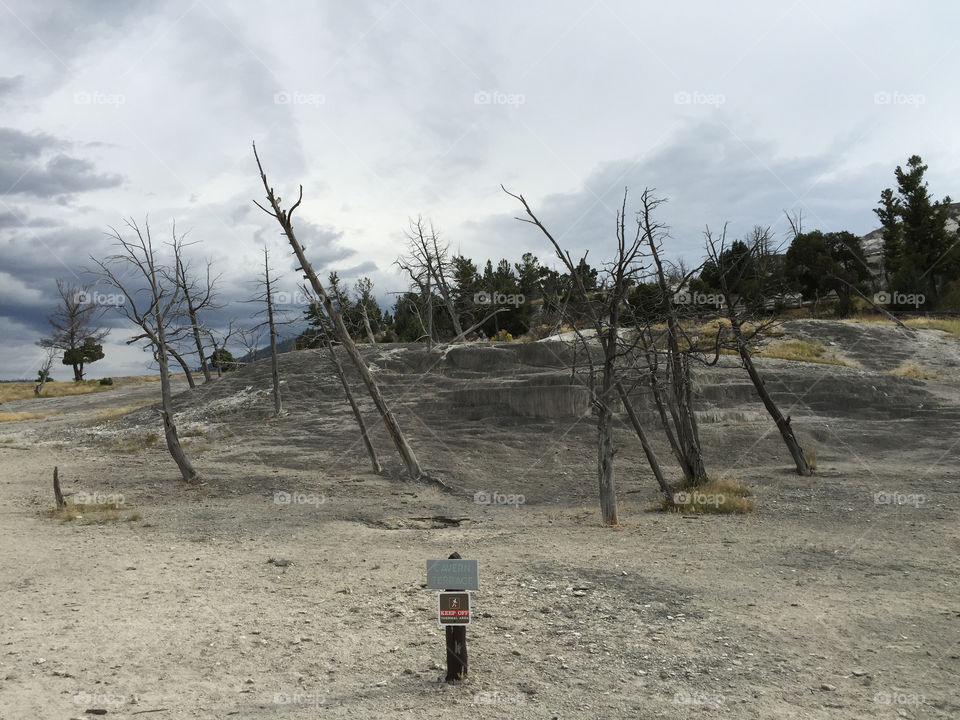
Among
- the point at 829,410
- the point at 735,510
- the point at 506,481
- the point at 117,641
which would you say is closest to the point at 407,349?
the point at 506,481

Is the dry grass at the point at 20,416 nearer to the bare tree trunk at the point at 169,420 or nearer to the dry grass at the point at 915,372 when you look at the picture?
the bare tree trunk at the point at 169,420

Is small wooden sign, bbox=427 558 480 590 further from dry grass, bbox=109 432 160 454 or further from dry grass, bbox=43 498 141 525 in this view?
dry grass, bbox=109 432 160 454

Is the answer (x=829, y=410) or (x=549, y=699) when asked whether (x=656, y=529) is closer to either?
(x=549, y=699)

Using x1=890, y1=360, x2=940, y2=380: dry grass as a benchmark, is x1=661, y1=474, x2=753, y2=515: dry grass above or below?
below

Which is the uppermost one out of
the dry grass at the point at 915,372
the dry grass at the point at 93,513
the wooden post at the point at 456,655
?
the dry grass at the point at 915,372

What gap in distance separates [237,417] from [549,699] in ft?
81.9

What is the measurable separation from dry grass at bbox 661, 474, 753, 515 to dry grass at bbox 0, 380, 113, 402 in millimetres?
48413

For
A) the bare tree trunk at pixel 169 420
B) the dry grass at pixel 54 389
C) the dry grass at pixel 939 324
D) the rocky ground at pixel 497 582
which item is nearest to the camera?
the rocky ground at pixel 497 582

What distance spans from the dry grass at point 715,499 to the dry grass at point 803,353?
16997 mm

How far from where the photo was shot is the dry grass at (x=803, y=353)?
32156mm

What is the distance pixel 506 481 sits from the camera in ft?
68.2

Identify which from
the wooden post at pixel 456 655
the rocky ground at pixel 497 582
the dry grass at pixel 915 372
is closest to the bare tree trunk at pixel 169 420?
the rocky ground at pixel 497 582

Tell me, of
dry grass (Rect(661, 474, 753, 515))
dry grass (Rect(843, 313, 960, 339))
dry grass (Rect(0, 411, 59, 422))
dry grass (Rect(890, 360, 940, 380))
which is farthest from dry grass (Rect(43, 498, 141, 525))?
dry grass (Rect(843, 313, 960, 339))

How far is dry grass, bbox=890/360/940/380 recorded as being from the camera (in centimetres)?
2996
